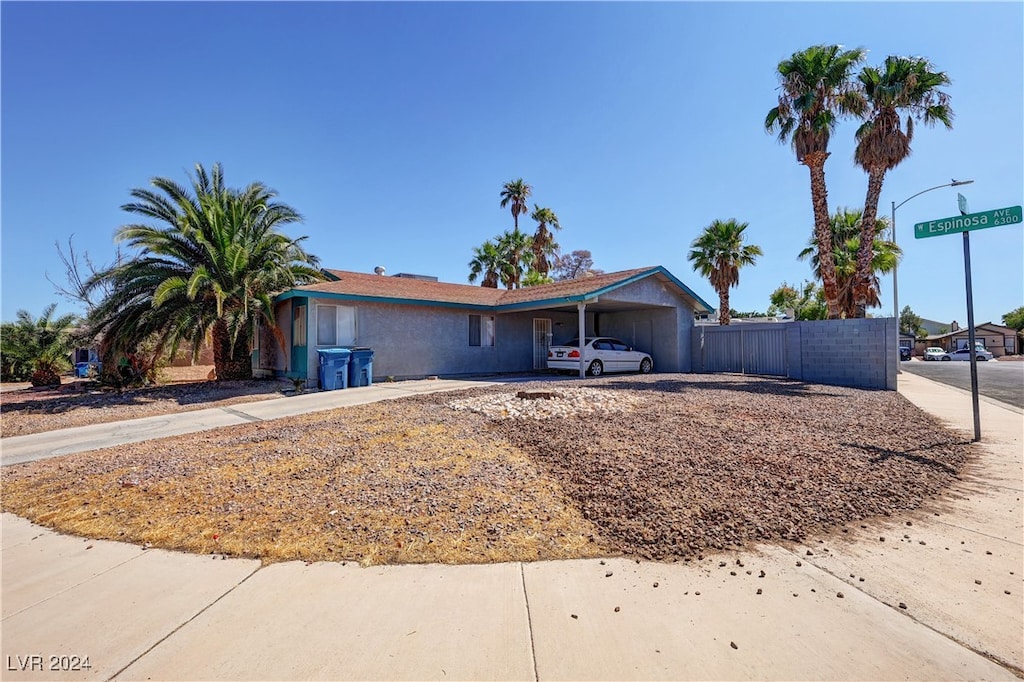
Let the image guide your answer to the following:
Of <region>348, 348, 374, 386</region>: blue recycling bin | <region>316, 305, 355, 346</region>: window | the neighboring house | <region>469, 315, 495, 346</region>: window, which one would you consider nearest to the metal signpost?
<region>348, 348, 374, 386</region>: blue recycling bin

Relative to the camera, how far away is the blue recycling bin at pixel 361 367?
42.6ft

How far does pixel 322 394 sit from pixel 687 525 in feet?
33.2

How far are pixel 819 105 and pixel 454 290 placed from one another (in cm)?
1453

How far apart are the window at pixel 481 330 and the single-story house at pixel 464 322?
0.12 ft

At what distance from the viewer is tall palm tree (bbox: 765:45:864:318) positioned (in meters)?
15.3

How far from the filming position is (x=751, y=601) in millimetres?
2611

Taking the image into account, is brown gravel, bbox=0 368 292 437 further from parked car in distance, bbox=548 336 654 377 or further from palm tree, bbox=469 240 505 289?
palm tree, bbox=469 240 505 289

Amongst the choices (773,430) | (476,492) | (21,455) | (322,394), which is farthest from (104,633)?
(322,394)

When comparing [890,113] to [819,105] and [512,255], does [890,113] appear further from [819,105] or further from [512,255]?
[512,255]

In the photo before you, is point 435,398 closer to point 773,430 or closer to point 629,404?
point 629,404

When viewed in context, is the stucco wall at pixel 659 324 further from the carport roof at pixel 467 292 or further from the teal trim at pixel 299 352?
the teal trim at pixel 299 352

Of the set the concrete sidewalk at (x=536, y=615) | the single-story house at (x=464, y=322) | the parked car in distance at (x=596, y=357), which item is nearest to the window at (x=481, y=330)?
the single-story house at (x=464, y=322)

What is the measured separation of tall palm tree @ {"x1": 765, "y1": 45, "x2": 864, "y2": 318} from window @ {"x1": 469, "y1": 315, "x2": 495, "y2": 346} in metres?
12.2

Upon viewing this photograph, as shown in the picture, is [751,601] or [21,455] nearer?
[751,601]
